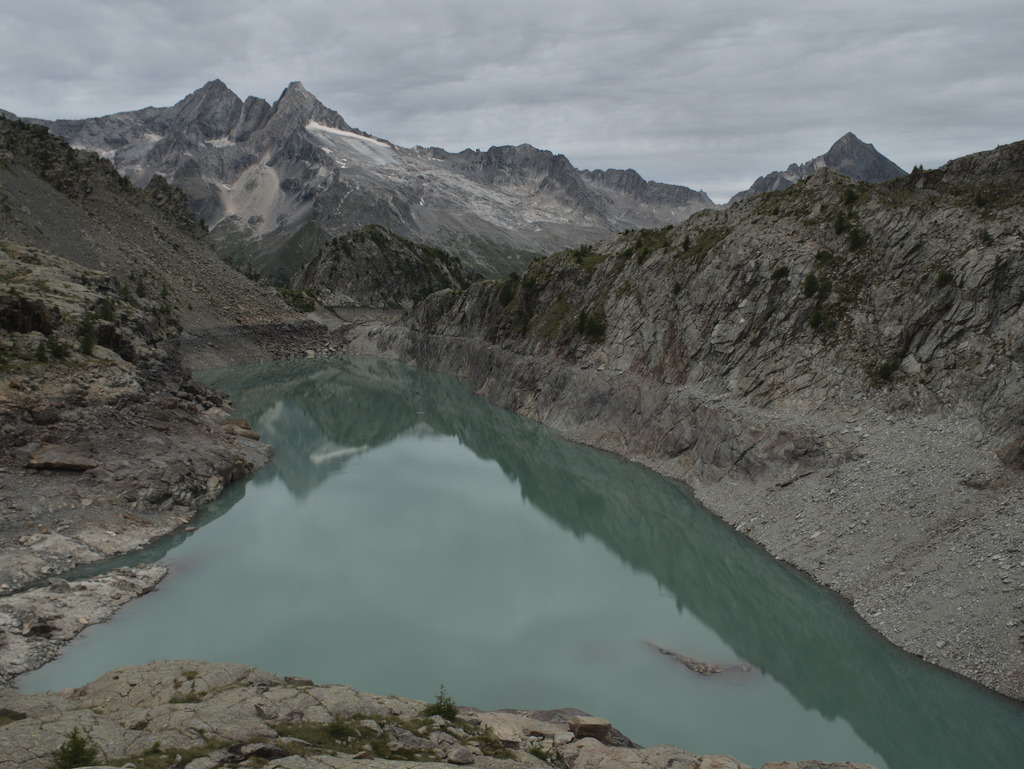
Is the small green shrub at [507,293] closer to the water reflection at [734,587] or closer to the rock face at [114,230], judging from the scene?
the water reflection at [734,587]

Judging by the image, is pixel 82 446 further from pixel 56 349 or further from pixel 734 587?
pixel 734 587

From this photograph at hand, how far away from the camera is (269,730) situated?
1451 centimetres

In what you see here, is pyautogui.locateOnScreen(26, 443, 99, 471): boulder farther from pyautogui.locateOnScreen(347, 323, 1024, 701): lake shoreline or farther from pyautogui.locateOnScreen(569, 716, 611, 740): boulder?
pyautogui.locateOnScreen(347, 323, 1024, 701): lake shoreline

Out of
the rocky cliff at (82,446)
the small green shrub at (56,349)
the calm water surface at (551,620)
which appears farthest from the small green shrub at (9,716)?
the small green shrub at (56,349)

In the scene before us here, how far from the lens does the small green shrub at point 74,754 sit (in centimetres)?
1139

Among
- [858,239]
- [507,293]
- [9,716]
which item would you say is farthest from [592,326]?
[9,716]

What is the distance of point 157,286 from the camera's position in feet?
330

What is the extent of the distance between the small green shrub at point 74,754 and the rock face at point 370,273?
161040 millimetres

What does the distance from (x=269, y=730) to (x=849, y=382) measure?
131 feet

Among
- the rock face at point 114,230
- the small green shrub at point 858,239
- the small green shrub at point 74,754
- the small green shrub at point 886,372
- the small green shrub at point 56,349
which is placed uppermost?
the rock face at point 114,230

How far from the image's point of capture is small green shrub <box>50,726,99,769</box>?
11.4 metres

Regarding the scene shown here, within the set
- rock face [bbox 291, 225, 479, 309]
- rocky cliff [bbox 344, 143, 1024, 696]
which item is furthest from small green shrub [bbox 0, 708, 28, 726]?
rock face [bbox 291, 225, 479, 309]

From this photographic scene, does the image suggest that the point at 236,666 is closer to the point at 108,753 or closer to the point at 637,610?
the point at 108,753

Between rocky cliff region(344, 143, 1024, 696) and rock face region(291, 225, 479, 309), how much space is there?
372ft
